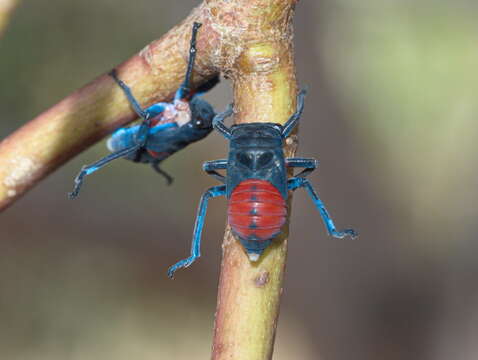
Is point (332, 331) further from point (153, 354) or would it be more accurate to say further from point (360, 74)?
point (360, 74)

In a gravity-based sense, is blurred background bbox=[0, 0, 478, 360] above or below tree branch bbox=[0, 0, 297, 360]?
above

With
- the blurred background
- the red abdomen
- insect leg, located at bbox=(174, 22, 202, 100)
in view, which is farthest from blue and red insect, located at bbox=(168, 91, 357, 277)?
the blurred background

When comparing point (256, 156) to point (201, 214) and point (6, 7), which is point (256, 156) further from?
point (6, 7)

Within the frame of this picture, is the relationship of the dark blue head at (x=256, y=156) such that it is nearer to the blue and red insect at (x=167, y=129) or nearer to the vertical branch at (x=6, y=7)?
the blue and red insect at (x=167, y=129)

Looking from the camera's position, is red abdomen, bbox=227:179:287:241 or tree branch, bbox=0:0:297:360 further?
red abdomen, bbox=227:179:287:241

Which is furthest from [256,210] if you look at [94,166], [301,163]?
[94,166]

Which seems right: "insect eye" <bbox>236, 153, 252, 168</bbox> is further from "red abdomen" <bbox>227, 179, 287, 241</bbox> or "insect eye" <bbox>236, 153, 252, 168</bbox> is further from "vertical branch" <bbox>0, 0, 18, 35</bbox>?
"vertical branch" <bbox>0, 0, 18, 35</bbox>

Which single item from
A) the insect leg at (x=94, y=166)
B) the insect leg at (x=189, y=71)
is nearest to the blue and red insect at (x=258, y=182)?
the insect leg at (x=189, y=71)
